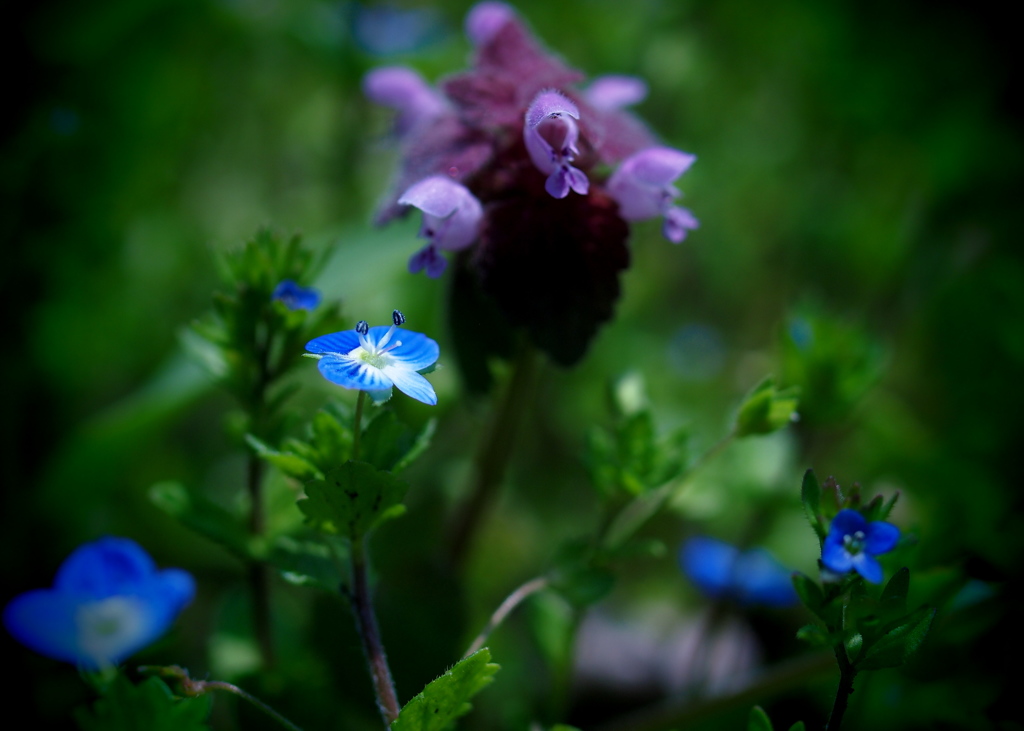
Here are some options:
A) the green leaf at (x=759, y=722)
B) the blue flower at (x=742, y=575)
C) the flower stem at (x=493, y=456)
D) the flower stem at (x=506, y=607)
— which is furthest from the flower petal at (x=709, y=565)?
the green leaf at (x=759, y=722)

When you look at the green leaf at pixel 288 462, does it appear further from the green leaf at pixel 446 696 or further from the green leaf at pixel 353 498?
the green leaf at pixel 446 696

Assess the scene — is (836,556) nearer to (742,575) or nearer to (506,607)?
(506,607)

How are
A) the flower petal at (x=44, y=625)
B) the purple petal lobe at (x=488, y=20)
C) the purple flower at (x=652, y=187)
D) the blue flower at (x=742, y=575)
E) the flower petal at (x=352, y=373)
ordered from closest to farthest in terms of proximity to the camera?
1. the flower petal at (x=352, y=373)
2. the flower petal at (x=44, y=625)
3. the purple flower at (x=652, y=187)
4. the purple petal lobe at (x=488, y=20)
5. the blue flower at (x=742, y=575)

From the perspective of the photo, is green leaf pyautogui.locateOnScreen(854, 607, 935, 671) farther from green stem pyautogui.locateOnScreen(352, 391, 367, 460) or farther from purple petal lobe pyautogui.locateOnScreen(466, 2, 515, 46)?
purple petal lobe pyautogui.locateOnScreen(466, 2, 515, 46)

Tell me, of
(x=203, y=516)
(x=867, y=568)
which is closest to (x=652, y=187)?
(x=867, y=568)

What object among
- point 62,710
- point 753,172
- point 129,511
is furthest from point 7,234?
point 753,172

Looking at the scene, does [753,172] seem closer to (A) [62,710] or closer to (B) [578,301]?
(B) [578,301]
